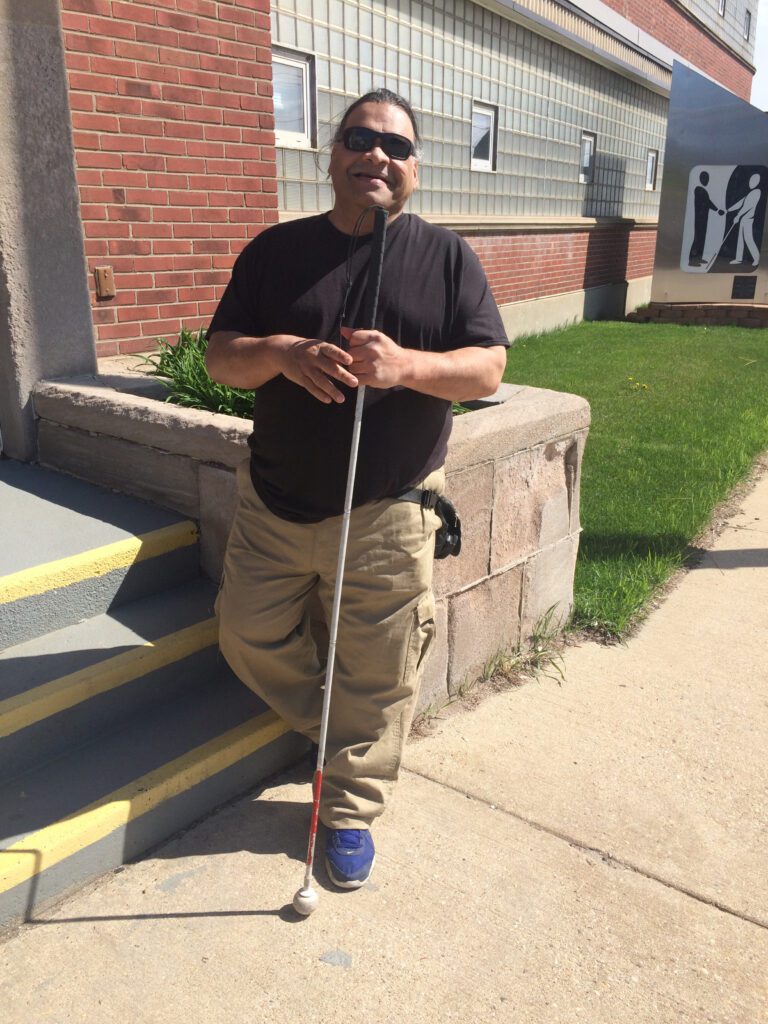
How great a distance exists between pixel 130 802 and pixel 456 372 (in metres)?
1.47

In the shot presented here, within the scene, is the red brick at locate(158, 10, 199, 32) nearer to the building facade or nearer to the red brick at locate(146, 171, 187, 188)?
the building facade

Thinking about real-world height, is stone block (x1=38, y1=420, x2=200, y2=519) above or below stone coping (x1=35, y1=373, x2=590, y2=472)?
below

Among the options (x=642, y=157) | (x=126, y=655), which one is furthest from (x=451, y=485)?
(x=642, y=157)

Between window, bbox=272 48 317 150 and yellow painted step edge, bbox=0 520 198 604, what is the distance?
5225 millimetres

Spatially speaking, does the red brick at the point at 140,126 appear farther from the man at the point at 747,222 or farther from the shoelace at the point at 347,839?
the man at the point at 747,222

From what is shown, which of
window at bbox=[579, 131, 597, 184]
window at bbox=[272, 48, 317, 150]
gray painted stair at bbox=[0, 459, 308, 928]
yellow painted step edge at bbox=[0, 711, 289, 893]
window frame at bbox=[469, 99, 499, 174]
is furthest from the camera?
window at bbox=[579, 131, 597, 184]

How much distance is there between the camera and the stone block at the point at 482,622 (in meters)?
3.30

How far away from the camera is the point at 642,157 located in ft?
54.1

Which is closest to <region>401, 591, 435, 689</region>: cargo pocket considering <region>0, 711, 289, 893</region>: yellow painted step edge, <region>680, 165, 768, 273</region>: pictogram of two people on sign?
<region>0, 711, 289, 893</region>: yellow painted step edge

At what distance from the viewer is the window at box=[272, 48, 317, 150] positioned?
729cm

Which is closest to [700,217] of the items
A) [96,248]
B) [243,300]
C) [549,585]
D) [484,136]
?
[484,136]

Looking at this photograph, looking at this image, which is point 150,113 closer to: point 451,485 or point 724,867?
point 451,485

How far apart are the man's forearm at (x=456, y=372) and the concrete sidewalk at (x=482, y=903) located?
1.34m

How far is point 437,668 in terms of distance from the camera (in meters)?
3.24
